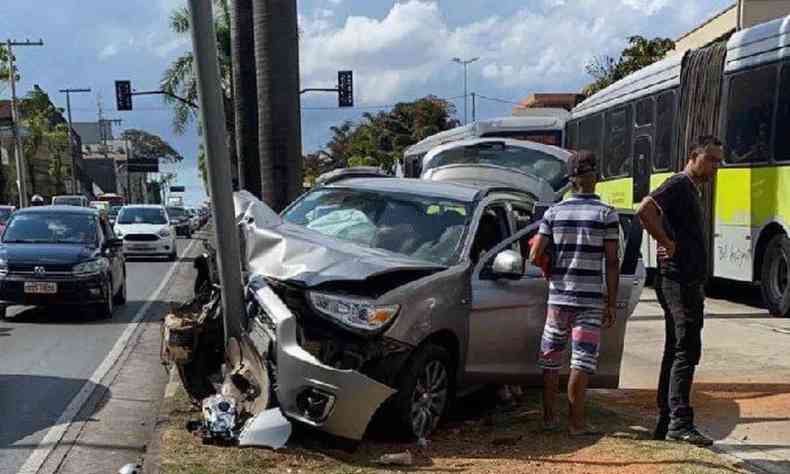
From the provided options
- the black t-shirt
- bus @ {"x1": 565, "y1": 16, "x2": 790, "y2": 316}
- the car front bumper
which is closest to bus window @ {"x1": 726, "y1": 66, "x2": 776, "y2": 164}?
bus @ {"x1": 565, "y1": 16, "x2": 790, "y2": 316}

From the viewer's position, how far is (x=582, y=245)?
5.81m

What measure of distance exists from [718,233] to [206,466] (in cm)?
951

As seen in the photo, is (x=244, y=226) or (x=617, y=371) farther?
(x=244, y=226)

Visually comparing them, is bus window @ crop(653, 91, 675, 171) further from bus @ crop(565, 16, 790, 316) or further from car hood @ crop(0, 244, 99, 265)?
car hood @ crop(0, 244, 99, 265)

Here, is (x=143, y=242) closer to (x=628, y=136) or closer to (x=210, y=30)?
(x=628, y=136)

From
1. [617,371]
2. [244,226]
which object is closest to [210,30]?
[244,226]

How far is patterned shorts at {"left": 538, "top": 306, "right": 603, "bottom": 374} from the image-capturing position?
19.2ft

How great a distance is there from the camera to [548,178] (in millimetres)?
11328

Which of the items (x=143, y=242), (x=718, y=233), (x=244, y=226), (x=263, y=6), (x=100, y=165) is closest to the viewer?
(x=244, y=226)

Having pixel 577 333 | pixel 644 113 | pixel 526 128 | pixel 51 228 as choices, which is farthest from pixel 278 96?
pixel 526 128

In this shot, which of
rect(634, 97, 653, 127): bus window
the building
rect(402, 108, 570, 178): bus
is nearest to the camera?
rect(634, 97, 653, 127): bus window

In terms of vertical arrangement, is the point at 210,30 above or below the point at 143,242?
above

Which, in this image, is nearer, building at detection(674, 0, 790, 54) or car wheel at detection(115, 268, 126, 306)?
car wheel at detection(115, 268, 126, 306)

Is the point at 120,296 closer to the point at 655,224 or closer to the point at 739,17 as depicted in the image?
the point at 655,224
